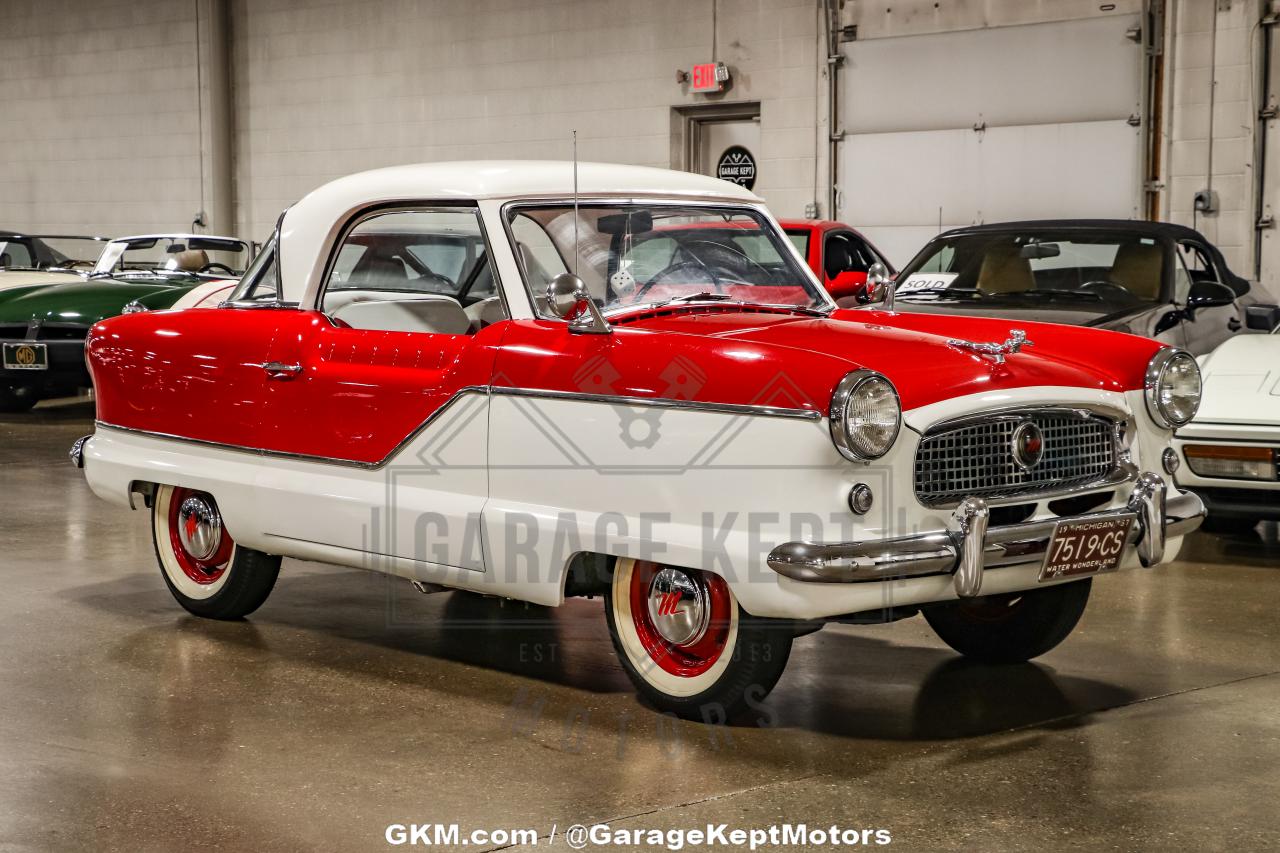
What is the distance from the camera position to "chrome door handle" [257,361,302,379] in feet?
17.0

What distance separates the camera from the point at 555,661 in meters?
5.13

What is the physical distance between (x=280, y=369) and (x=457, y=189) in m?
0.87

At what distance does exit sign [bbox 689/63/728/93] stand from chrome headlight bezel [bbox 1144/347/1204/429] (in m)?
11.6

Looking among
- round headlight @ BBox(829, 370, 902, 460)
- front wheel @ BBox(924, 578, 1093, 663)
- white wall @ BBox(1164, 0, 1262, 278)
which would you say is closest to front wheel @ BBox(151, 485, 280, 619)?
front wheel @ BBox(924, 578, 1093, 663)

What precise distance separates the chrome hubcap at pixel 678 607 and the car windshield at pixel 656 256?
2.99ft

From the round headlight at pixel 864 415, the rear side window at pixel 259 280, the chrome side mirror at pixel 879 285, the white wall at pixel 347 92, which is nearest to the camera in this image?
the round headlight at pixel 864 415

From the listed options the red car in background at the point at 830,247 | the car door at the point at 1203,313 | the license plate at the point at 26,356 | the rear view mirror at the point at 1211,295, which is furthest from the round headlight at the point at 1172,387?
the license plate at the point at 26,356

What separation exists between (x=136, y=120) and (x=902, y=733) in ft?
62.7

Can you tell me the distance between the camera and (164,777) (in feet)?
12.9

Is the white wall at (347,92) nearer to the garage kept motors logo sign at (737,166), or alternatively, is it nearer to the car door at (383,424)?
the garage kept motors logo sign at (737,166)

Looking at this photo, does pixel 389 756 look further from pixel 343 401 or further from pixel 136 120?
pixel 136 120

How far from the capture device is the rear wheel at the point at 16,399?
1334 centimetres

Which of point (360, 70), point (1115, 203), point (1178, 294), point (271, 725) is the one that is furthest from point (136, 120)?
point (271, 725)

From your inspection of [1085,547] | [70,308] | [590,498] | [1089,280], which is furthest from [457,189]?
[70,308]
